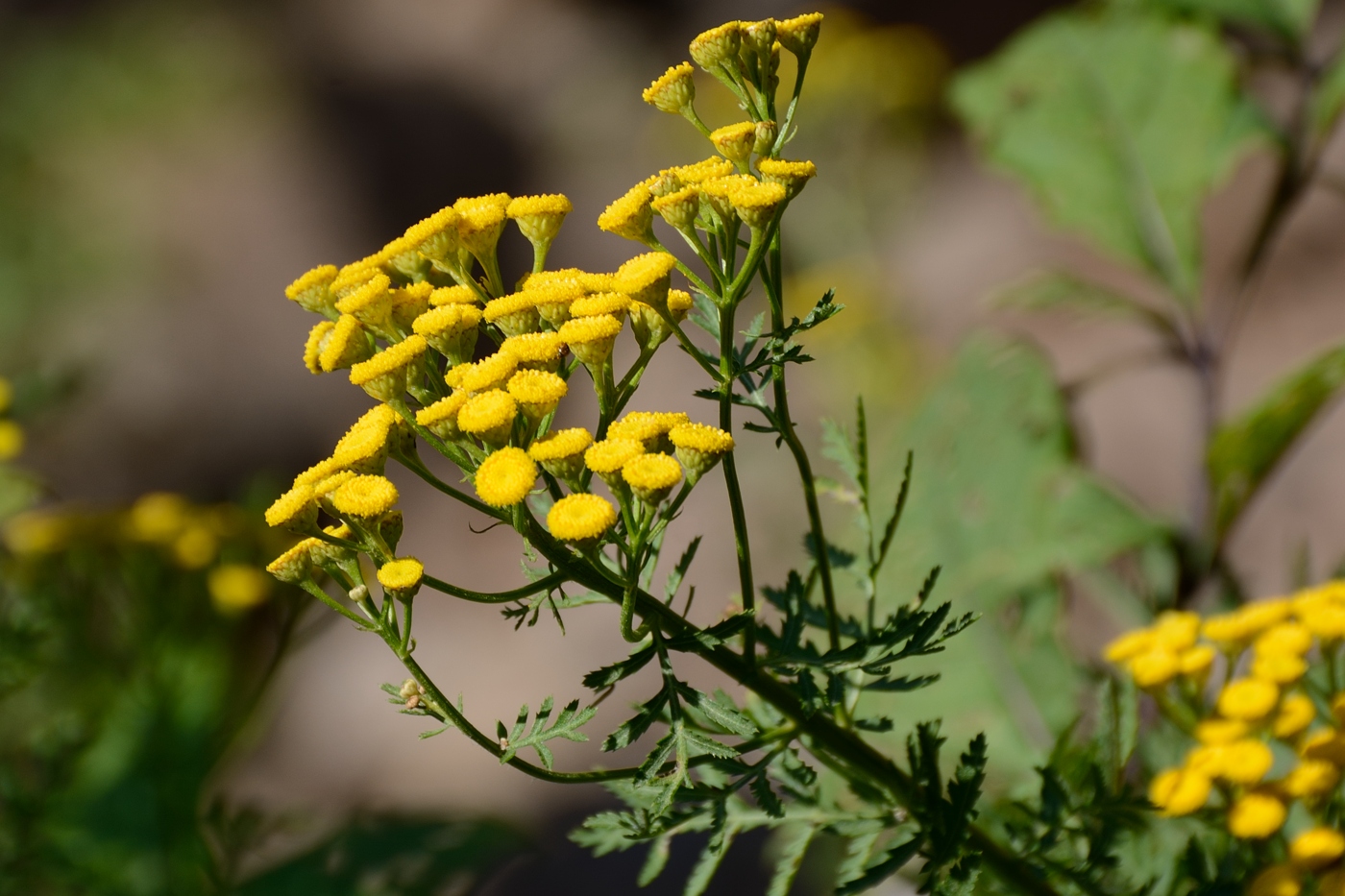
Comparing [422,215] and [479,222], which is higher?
[422,215]

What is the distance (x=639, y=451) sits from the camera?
0.81 metres

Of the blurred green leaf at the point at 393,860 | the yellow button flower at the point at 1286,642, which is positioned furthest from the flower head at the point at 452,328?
the blurred green leaf at the point at 393,860

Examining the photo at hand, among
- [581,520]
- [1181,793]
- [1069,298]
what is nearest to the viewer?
[581,520]

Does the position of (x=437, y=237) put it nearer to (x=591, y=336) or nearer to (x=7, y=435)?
(x=591, y=336)

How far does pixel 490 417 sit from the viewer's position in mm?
808

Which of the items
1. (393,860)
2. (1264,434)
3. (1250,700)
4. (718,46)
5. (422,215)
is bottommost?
(393,860)

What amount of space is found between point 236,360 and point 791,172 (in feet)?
16.8

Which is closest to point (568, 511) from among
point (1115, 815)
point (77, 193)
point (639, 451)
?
Result: point (639, 451)

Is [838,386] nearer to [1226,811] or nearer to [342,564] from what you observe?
[1226,811]

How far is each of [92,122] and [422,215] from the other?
1.98 metres

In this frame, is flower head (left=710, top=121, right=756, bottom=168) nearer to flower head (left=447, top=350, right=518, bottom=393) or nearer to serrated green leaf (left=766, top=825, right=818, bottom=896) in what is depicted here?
flower head (left=447, top=350, right=518, bottom=393)

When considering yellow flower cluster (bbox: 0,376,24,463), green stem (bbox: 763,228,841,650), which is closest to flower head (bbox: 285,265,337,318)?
green stem (bbox: 763,228,841,650)

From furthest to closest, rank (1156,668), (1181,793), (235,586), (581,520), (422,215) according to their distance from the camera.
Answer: (422,215) → (235,586) → (1156,668) → (1181,793) → (581,520)

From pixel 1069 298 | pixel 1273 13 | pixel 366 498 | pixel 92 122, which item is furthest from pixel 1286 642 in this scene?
pixel 92 122
